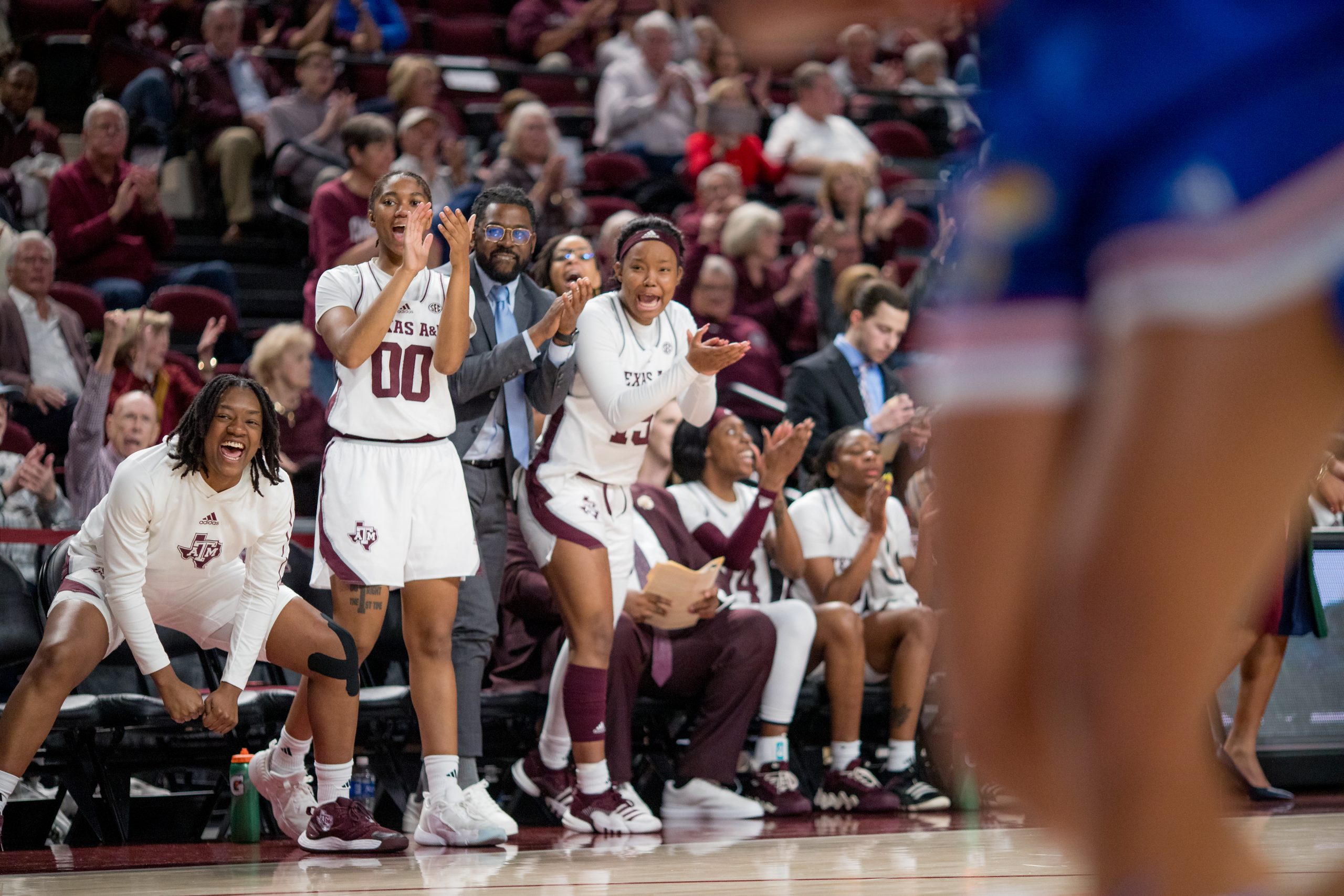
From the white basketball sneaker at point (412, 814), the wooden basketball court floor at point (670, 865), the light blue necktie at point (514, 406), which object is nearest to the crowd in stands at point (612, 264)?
the light blue necktie at point (514, 406)

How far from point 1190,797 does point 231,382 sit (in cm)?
386

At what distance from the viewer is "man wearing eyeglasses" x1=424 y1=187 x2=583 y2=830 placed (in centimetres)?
495

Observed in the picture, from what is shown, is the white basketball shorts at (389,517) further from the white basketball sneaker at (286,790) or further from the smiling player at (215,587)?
the white basketball sneaker at (286,790)

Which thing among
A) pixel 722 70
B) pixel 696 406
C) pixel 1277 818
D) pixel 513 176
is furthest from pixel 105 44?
pixel 1277 818

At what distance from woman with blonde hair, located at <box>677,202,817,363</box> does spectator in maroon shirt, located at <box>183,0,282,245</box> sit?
274 centimetres

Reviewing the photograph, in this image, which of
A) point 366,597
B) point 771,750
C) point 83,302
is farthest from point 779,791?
point 83,302

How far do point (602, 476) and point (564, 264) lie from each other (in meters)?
1.05

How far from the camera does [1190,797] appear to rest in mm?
1185

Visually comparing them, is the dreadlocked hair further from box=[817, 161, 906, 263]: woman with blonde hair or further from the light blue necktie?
box=[817, 161, 906, 263]: woman with blonde hair

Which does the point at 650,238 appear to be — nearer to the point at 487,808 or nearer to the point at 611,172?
the point at 487,808

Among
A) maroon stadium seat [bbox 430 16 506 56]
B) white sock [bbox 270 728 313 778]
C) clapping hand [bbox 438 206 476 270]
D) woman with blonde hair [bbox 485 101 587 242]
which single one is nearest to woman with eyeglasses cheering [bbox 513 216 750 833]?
clapping hand [bbox 438 206 476 270]

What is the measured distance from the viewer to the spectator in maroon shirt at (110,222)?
7793 millimetres

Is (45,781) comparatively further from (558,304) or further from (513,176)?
(513,176)

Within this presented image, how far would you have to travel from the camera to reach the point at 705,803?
545 centimetres
